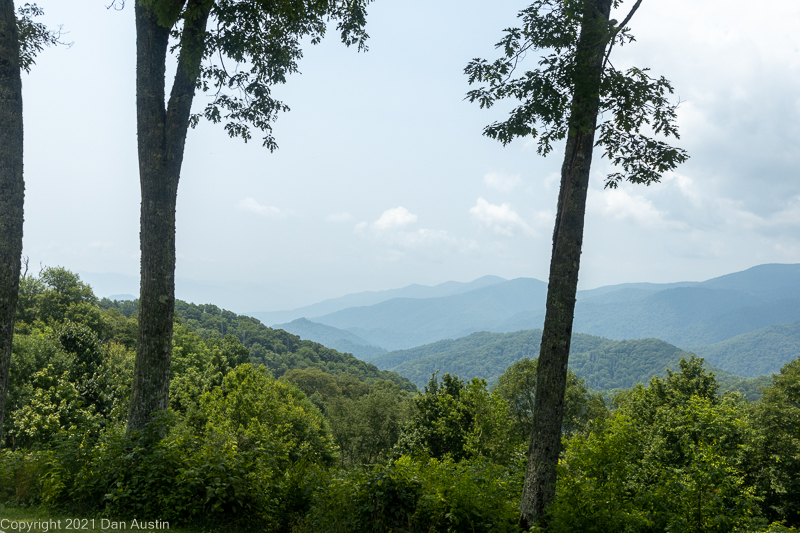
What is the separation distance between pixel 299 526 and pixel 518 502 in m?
3.00

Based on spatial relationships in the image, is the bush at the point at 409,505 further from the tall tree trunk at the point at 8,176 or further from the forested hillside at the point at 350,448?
the tall tree trunk at the point at 8,176

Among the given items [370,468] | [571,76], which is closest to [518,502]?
[370,468]

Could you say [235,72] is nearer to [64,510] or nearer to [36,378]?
[64,510]

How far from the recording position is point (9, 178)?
5422 millimetres

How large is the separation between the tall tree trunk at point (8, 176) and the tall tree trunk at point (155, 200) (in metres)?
1.57

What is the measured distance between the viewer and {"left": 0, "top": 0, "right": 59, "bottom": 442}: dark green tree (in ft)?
17.7

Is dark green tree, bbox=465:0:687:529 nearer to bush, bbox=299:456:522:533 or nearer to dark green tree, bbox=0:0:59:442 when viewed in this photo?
bush, bbox=299:456:522:533

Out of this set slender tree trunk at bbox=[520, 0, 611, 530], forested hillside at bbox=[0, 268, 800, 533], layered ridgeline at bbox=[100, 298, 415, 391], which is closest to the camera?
forested hillside at bbox=[0, 268, 800, 533]

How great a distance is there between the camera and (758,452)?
69.1 ft

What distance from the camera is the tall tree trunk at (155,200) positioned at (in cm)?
677

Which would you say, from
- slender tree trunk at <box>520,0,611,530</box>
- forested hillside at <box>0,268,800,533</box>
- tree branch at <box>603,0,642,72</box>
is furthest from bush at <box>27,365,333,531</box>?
tree branch at <box>603,0,642,72</box>

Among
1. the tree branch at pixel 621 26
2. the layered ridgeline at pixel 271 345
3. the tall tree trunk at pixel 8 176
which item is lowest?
the layered ridgeline at pixel 271 345

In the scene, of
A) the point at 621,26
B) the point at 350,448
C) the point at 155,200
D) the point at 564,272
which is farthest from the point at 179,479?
the point at 350,448

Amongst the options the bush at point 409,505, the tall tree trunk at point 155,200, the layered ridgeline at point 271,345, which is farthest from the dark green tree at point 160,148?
the layered ridgeline at point 271,345
